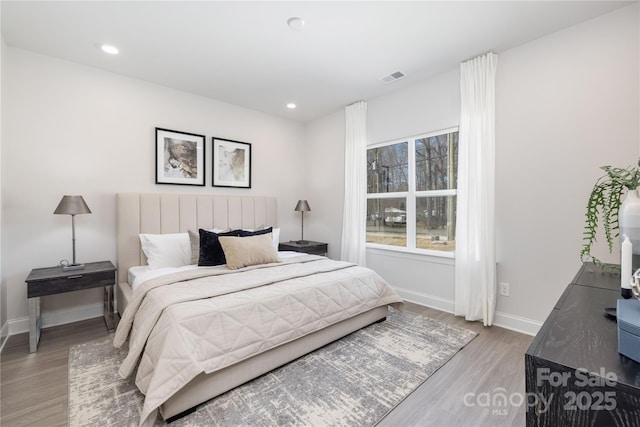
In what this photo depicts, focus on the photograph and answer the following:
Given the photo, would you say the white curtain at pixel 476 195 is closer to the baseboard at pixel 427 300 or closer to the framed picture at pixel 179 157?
the baseboard at pixel 427 300

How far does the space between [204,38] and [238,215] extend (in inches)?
87.8

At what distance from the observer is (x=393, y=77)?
3.37m

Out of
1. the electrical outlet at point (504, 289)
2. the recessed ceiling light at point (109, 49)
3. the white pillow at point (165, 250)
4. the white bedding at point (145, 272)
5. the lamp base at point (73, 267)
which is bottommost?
the electrical outlet at point (504, 289)

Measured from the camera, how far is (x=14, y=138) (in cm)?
272

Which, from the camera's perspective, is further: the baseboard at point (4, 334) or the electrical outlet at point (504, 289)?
the electrical outlet at point (504, 289)

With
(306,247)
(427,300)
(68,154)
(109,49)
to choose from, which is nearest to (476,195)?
(427,300)

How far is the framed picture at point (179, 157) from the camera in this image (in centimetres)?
353

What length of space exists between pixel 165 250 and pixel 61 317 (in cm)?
121

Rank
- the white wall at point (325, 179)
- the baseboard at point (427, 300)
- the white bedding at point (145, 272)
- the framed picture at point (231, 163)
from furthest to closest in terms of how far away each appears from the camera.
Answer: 1. the white wall at point (325, 179)
2. the framed picture at point (231, 163)
3. the baseboard at point (427, 300)
4. the white bedding at point (145, 272)

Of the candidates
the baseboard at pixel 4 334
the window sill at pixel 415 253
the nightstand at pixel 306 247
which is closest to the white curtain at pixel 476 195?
the window sill at pixel 415 253

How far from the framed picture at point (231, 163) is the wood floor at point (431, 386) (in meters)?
2.28

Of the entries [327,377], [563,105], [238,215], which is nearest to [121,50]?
[238,215]

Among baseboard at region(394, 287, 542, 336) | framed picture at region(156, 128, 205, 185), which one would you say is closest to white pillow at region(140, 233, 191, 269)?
framed picture at region(156, 128, 205, 185)

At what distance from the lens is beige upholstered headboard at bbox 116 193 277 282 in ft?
10.5
